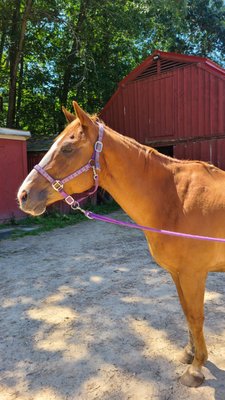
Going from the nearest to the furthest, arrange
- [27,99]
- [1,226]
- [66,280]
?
[66,280] < [1,226] < [27,99]

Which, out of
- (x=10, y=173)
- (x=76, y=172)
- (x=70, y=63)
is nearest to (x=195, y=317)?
(x=76, y=172)

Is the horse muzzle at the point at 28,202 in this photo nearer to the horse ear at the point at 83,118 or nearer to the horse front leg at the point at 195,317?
the horse ear at the point at 83,118

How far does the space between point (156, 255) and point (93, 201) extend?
1076 centimetres

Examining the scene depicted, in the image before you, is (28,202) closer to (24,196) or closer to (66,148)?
(24,196)

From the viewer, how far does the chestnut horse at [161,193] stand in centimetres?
222

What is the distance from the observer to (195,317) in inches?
99.2

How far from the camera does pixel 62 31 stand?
17469mm

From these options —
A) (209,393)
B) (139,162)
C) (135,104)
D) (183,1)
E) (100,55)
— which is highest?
(183,1)

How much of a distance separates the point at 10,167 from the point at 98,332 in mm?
8345

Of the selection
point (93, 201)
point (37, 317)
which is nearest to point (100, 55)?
point (93, 201)

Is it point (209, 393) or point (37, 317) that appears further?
point (37, 317)

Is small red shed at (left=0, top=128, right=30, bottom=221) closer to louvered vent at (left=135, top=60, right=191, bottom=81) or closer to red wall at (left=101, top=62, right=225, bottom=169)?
red wall at (left=101, top=62, right=225, bottom=169)

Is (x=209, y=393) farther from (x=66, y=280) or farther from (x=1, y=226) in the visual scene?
(x=1, y=226)

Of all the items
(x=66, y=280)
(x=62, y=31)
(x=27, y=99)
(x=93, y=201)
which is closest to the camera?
(x=66, y=280)
